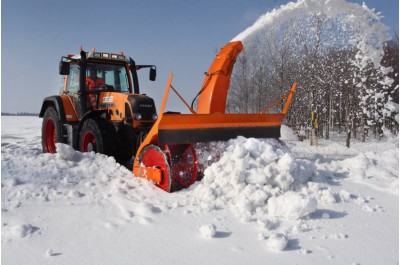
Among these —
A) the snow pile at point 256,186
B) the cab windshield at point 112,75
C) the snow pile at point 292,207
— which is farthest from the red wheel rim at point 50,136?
the snow pile at point 292,207

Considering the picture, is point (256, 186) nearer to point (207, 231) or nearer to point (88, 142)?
point (207, 231)

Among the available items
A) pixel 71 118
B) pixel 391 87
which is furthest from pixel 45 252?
pixel 391 87

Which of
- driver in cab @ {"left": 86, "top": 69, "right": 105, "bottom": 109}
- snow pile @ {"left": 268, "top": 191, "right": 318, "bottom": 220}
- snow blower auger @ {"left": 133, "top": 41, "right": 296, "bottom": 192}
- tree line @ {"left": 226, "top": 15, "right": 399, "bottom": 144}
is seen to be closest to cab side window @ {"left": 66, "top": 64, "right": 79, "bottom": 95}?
driver in cab @ {"left": 86, "top": 69, "right": 105, "bottom": 109}

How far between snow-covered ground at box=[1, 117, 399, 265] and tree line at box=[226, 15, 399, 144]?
12.6 m

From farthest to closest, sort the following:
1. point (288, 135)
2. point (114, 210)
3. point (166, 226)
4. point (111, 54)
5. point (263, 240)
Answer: point (288, 135) < point (111, 54) < point (114, 210) < point (166, 226) < point (263, 240)

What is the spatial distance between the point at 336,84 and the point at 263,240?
19.4 meters

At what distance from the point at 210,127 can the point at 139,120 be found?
63.3 inches

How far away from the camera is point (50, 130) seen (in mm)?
7762

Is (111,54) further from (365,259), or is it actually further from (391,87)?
(391,87)

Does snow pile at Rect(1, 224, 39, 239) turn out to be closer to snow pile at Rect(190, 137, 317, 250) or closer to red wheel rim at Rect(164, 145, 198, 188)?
snow pile at Rect(190, 137, 317, 250)

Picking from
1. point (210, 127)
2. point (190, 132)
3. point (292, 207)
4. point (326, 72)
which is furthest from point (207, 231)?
point (326, 72)

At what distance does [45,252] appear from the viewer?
2701 millimetres

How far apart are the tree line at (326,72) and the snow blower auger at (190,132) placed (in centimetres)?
1142

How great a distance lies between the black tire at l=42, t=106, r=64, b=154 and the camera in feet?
22.9
